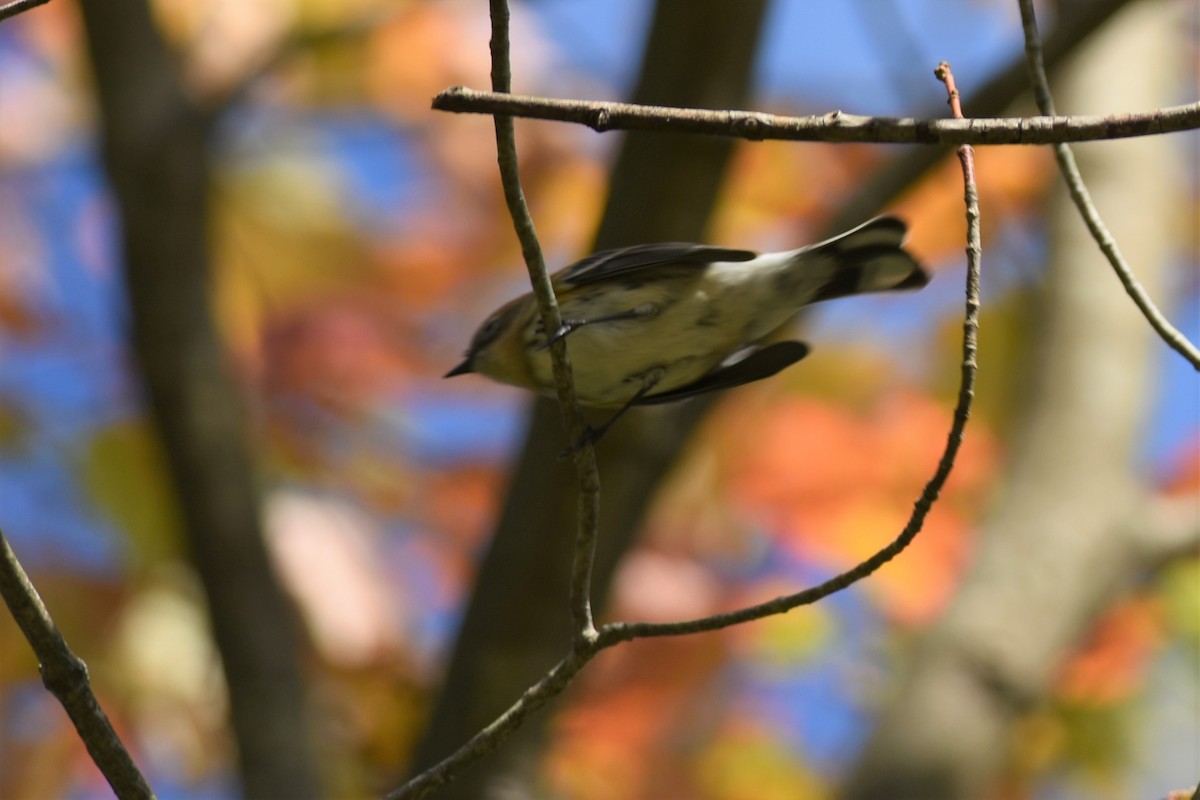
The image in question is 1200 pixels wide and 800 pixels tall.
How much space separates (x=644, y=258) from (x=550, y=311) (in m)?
0.93

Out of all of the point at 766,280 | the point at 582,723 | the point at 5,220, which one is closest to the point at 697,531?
the point at 582,723

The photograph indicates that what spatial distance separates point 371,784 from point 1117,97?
12.3 ft

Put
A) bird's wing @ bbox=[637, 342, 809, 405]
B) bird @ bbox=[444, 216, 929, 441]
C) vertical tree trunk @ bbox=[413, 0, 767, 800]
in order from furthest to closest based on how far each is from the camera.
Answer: vertical tree trunk @ bbox=[413, 0, 767, 800] < bird @ bbox=[444, 216, 929, 441] < bird's wing @ bbox=[637, 342, 809, 405]

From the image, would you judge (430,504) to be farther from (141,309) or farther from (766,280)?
(766,280)

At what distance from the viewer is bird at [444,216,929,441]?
95.0 inches

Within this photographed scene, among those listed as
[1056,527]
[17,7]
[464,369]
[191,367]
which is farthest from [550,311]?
[1056,527]

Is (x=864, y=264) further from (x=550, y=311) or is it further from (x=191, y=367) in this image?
(x=191, y=367)

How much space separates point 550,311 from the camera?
1.52 metres

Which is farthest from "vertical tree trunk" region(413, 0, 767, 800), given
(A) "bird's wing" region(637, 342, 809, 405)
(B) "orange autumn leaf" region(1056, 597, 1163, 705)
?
(B) "orange autumn leaf" region(1056, 597, 1163, 705)

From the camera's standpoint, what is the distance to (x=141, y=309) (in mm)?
3406

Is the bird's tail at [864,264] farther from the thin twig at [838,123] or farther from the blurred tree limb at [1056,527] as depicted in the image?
the blurred tree limb at [1056,527]

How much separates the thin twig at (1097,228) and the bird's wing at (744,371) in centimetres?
56

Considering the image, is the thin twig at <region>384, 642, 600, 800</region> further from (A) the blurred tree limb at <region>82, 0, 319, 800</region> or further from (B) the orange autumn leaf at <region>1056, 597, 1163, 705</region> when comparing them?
(B) the orange autumn leaf at <region>1056, 597, 1163, 705</region>

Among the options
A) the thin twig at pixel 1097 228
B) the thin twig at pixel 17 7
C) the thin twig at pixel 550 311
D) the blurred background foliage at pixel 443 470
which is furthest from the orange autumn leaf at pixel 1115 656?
the thin twig at pixel 17 7
